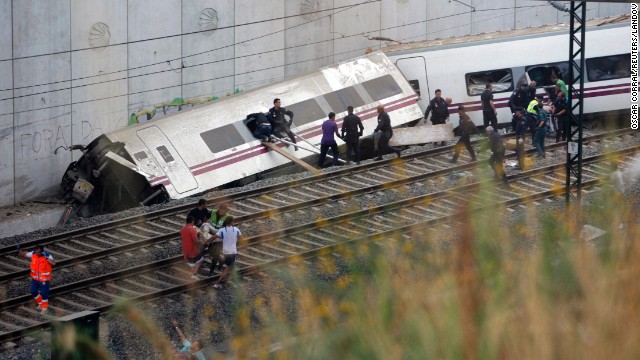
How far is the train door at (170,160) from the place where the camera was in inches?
882

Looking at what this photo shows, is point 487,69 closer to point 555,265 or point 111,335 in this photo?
point 111,335

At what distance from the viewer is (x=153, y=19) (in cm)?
2709

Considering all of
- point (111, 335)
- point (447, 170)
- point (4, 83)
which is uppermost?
point (4, 83)

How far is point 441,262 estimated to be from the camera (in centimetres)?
563

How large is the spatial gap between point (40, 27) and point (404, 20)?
11.5 meters

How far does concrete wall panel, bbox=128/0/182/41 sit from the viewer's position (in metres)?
26.7

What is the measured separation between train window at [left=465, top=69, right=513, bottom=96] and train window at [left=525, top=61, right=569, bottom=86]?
511 millimetres

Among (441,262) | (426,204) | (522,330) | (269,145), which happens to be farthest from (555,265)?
(269,145)

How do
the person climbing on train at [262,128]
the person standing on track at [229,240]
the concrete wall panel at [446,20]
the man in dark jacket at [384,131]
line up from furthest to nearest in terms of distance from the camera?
the concrete wall panel at [446,20] < the person climbing on train at [262,128] < the man in dark jacket at [384,131] < the person standing on track at [229,240]

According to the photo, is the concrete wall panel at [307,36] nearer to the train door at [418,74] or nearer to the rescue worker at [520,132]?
the train door at [418,74]

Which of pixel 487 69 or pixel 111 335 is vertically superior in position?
pixel 487 69

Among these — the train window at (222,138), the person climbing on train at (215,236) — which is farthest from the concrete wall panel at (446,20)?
the person climbing on train at (215,236)

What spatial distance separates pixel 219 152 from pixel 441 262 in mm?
17612

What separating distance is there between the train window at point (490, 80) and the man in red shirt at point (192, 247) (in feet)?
33.6
